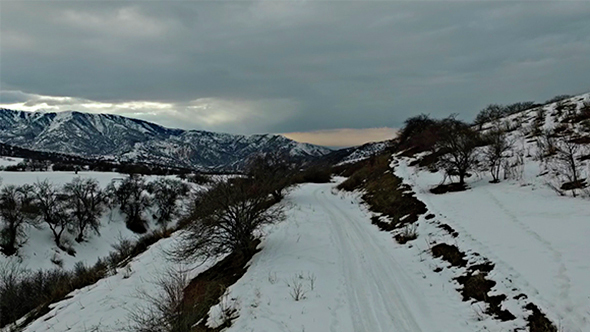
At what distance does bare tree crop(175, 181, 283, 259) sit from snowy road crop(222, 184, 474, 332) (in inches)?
55.7

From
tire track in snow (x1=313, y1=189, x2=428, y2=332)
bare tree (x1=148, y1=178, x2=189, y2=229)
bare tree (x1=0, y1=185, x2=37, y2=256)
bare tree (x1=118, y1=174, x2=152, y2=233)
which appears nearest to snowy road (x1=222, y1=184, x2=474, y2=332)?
tire track in snow (x1=313, y1=189, x2=428, y2=332)

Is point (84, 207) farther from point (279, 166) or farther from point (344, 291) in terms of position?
point (344, 291)

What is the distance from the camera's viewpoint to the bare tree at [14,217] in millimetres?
44781

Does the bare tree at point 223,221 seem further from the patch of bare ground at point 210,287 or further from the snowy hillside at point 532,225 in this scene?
the snowy hillside at point 532,225

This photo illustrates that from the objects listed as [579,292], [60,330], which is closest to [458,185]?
[579,292]

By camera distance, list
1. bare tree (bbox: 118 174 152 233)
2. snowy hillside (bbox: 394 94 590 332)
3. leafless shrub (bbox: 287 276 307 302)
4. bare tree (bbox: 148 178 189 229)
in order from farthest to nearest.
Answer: bare tree (bbox: 148 178 189 229), bare tree (bbox: 118 174 152 233), leafless shrub (bbox: 287 276 307 302), snowy hillside (bbox: 394 94 590 332)

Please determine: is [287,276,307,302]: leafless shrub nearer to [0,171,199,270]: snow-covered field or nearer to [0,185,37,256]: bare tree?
[0,171,199,270]: snow-covered field

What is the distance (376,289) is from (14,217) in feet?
188

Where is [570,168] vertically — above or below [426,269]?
above

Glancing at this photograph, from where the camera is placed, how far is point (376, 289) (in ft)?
32.4

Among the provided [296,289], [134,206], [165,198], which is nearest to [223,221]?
[296,289]

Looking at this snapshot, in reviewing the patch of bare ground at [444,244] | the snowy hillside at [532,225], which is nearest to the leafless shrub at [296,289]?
the patch of bare ground at [444,244]

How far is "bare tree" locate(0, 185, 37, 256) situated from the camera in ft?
147

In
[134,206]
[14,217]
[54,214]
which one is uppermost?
[14,217]
